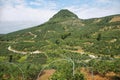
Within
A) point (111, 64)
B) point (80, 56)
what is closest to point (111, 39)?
point (80, 56)

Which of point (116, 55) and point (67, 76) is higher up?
point (67, 76)

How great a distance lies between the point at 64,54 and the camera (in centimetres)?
7231

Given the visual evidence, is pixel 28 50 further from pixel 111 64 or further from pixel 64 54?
pixel 111 64

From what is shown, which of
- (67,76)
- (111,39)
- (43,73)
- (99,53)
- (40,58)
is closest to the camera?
(67,76)

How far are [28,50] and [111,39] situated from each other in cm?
3292

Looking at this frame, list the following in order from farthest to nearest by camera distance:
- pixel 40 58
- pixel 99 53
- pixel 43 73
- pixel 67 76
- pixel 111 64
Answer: pixel 99 53 → pixel 40 58 → pixel 43 73 → pixel 111 64 → pixel 67 76

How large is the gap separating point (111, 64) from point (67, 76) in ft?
43.2

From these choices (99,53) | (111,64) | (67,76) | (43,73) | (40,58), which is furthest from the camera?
(99,53)

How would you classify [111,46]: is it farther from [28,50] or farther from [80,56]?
[28,50]

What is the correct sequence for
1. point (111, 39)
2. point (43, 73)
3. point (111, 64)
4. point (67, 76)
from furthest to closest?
point (111, 39), point (43, 73), point (111, 64), point (67, 76)

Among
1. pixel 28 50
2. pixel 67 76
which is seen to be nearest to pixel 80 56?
pixel 28 50

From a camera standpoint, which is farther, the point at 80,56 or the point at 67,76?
the point at 80,56

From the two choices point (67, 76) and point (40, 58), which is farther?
point (40, 58)

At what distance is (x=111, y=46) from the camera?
8019 cm
